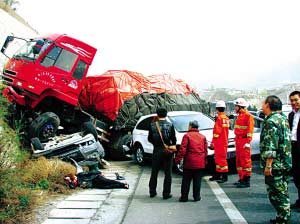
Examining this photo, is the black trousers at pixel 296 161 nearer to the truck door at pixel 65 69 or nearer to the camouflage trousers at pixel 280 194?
the camouflage trousers at pixel 280 194

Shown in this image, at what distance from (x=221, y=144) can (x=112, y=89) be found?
19.8 ft

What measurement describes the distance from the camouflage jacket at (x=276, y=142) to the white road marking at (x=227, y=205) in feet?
3.36

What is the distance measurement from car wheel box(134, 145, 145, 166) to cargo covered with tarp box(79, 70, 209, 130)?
6.07ft

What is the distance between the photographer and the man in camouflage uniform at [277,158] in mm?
4621

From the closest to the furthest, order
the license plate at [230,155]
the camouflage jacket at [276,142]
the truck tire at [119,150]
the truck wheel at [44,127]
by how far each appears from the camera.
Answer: the camouflage jacket at [276,142] < the license plate at [230,155] < the truck wheel at [44,127] < the truck tire at [119,150]

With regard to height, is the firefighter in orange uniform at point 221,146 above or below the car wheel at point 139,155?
above

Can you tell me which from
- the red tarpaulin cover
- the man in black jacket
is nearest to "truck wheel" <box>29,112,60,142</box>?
the red tarpaulin cover

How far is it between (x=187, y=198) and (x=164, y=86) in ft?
29.0

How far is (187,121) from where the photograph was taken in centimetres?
1025

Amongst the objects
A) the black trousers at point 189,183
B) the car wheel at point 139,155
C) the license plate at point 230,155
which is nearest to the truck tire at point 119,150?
the car wheel at point 139,155

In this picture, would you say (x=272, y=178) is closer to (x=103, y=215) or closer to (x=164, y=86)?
(x=103, y=215)

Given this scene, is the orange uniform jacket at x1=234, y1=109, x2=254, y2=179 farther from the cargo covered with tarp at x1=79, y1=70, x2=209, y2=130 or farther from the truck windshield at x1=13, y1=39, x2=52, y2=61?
the truck windshield at x1=13, y1=39, x2=52, y2=61

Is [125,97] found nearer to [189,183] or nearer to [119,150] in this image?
[119,150]

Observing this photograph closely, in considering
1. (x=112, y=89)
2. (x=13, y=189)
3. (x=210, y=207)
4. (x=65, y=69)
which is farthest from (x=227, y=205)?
(x=112, y=89)
